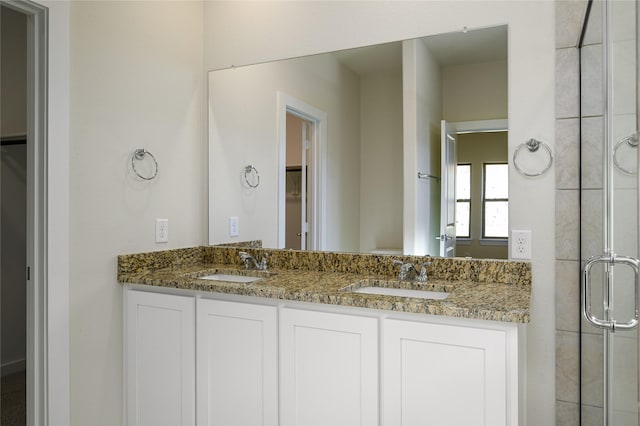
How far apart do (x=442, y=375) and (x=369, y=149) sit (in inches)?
42.1

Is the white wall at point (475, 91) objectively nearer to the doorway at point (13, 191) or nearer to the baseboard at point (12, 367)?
the doorway at point (13, 191)

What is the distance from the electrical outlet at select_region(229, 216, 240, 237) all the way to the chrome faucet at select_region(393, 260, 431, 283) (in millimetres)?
916

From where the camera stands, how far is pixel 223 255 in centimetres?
249

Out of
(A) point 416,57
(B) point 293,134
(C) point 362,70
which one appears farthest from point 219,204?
(A) point 416,57

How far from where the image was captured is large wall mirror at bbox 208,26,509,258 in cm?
192

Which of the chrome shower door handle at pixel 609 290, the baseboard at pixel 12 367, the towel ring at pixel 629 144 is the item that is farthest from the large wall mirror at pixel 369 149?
the baseboard at pixel 12 367

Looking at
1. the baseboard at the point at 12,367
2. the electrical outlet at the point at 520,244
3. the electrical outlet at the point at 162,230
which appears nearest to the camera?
the electrical outlet at the point at 520,244

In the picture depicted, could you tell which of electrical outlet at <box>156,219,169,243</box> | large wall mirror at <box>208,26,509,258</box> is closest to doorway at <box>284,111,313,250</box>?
large wall mirror at <box>208,26,509,258</box>

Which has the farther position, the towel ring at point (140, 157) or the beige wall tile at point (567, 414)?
the towel ring at point (140, 157)

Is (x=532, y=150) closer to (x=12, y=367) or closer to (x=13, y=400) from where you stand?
(x=13, y=400)

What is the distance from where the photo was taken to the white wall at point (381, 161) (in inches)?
82.0

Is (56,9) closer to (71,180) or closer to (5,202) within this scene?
(71,180)

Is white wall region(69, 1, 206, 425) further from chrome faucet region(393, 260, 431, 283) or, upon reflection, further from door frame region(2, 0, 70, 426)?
chrome faucet region(393, 260, 431, 283)

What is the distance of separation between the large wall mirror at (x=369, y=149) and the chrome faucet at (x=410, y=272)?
0.28ft
